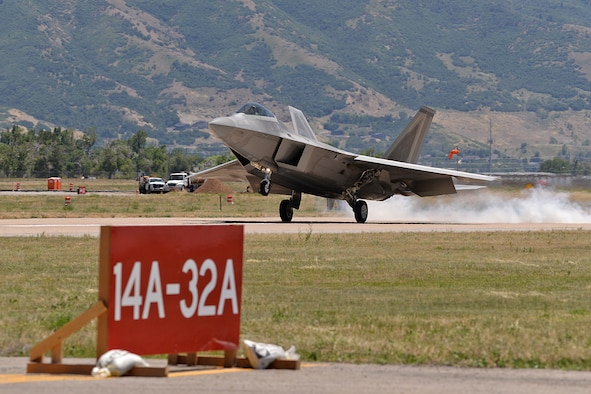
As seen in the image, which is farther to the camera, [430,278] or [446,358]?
[430,278]

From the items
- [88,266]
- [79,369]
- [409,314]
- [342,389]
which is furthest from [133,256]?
[88,266]

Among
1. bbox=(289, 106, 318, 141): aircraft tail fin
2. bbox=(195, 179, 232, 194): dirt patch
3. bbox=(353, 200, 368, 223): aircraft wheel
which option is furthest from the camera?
bbox=(195, 179, 232, 194): dirt patch

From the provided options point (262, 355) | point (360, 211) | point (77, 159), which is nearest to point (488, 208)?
point (360, 211)

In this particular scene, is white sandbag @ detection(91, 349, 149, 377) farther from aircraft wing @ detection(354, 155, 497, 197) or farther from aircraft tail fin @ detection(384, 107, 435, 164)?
aircraft tail fin @ detection(384, 107, 435, 164)

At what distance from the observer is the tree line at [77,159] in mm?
131000

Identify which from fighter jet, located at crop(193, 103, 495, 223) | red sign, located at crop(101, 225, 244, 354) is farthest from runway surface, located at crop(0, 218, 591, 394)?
fighter jet, located at crop(193, 103, 495, 223)

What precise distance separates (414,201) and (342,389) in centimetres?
A: 3742

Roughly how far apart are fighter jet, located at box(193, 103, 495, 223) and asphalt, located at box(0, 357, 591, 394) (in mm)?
22486

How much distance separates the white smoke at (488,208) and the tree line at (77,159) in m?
82.3

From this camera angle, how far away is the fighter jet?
111 feet

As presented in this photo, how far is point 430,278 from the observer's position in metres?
18.9

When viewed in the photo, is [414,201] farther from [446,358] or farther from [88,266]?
[446,358]

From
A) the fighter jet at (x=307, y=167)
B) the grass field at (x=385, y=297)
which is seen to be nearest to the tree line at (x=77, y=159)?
the fighter jet at (x=307, y=167)

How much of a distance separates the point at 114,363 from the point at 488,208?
3612 centimetres
